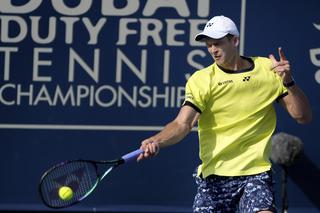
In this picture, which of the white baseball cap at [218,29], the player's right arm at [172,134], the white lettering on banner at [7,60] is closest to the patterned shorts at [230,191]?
the player's right arm at [172,134]

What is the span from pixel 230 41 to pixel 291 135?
4.93ft

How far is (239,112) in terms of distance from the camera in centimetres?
506

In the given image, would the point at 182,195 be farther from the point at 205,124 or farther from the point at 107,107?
the point at 205,124

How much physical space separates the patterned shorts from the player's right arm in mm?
323

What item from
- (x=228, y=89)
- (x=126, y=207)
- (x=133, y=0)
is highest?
(x=133, y=0)

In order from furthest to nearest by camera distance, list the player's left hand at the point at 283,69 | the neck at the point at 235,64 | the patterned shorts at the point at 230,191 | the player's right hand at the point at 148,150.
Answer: the neck at the point at 235,64
the patterned shorts at the point at 230,191
the player's left hand at the point at 283,69
the player's right hand at the point at 148,150

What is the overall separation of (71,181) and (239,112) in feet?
3.18

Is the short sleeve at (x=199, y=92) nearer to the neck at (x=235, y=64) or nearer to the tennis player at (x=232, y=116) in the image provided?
the tennis player at (x=232, y=116)

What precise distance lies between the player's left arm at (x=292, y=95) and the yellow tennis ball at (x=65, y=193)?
1.25 meters

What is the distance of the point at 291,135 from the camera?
20.9 ft

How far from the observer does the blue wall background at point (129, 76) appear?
640cm

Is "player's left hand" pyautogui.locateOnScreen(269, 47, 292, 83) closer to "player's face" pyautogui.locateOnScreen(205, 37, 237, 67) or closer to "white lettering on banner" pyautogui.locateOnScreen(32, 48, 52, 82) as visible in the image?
"player's face" pyautogui.locateOnScreen(205, 37, 237, 67)

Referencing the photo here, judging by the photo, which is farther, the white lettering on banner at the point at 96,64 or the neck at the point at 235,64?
the white lettering on banner at the point at 96,64

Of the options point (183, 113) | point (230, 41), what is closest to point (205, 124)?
point (183, 113)
